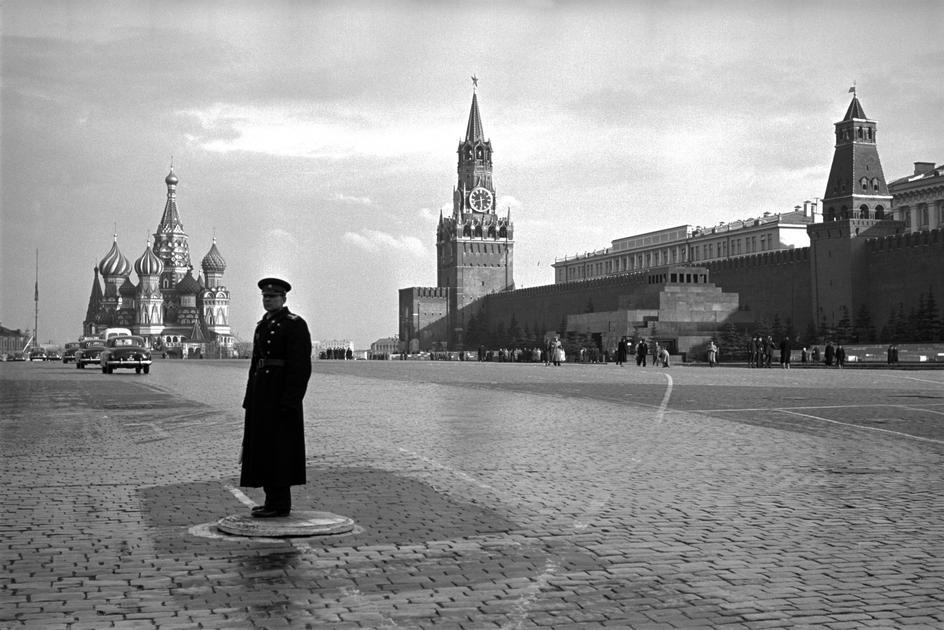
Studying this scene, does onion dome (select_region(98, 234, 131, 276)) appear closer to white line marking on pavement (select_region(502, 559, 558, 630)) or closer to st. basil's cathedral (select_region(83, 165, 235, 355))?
st. basil's cathedral (select_region(83, 165, 235, 355))

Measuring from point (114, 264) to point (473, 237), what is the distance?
4466 cm

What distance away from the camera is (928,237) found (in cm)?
5419

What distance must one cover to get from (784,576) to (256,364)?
8.37 feet

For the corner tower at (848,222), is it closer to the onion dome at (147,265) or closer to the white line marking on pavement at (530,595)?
the white line marking on pavement at (530,595)

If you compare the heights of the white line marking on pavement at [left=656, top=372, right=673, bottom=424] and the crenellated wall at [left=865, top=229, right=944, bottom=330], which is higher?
the crenellated wall at [left=865, top=229, right=944, bottom=330]

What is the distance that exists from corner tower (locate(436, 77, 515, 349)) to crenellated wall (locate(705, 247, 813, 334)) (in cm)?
4031

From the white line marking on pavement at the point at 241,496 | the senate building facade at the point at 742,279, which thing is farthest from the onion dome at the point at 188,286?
the white line marking on pavement at the point at 241,496

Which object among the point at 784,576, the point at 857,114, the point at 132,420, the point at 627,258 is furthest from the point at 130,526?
the point at 627,258

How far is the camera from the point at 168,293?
126m

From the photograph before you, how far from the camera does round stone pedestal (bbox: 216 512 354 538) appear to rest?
511 centimetres

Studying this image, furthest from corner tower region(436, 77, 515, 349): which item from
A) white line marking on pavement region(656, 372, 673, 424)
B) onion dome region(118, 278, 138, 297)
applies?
white line marking on pavement region(656, 372, 673, 424)

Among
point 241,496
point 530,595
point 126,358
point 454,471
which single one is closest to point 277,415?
point 241,496

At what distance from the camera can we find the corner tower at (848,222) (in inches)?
2325

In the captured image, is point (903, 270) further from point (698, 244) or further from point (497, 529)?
point (497, 529)
